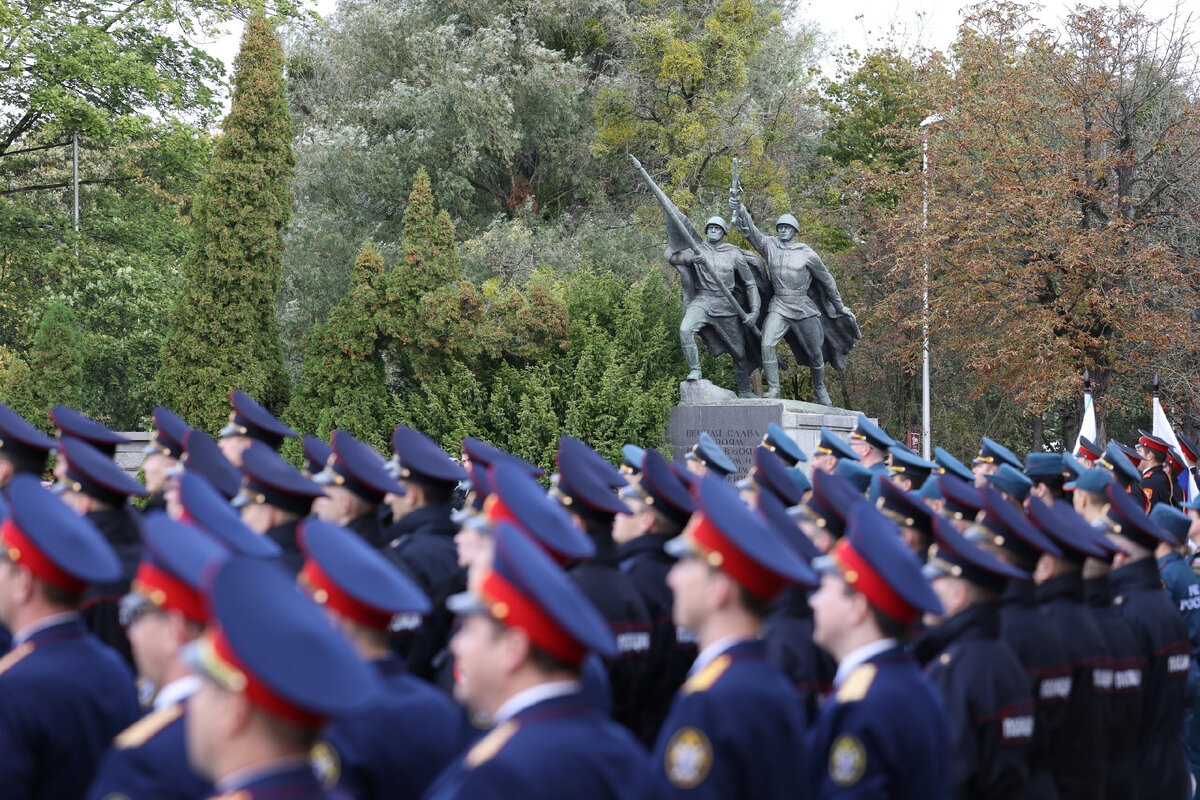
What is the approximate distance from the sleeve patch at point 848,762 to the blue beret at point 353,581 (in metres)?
1.11

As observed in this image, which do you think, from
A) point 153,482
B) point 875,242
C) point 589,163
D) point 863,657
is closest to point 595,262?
point 589,163

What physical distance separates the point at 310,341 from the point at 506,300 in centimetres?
307

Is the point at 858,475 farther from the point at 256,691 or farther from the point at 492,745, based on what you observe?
the point at 256,691

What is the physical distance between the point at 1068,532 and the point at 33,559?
3614 millimetres

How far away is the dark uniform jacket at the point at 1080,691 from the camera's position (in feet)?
14.6

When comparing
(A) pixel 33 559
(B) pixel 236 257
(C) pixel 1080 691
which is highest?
(B) pixel 236 257

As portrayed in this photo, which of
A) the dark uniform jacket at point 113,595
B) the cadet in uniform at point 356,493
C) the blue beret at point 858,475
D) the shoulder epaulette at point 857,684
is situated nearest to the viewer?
the shoulder epaulette at point 857,684

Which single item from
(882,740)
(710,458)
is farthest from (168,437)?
(882,740)

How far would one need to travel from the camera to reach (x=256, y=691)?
2.13 metres

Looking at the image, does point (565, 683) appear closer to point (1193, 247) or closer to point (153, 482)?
point (153, 482)

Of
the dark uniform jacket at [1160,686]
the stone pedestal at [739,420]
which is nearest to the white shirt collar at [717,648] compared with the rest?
the dark uniform jacket at [1160,686]

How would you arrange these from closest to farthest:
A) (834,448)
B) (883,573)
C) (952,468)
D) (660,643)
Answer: (883,573), (660,643), (952,468), (834,448)

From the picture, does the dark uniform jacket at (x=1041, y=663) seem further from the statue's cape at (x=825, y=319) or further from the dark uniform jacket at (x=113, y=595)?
the statue's cape at (x=825, y=319)

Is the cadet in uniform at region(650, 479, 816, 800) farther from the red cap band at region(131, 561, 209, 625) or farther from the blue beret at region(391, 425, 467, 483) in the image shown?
the blue beret at region(391, 425, 467, 483)
